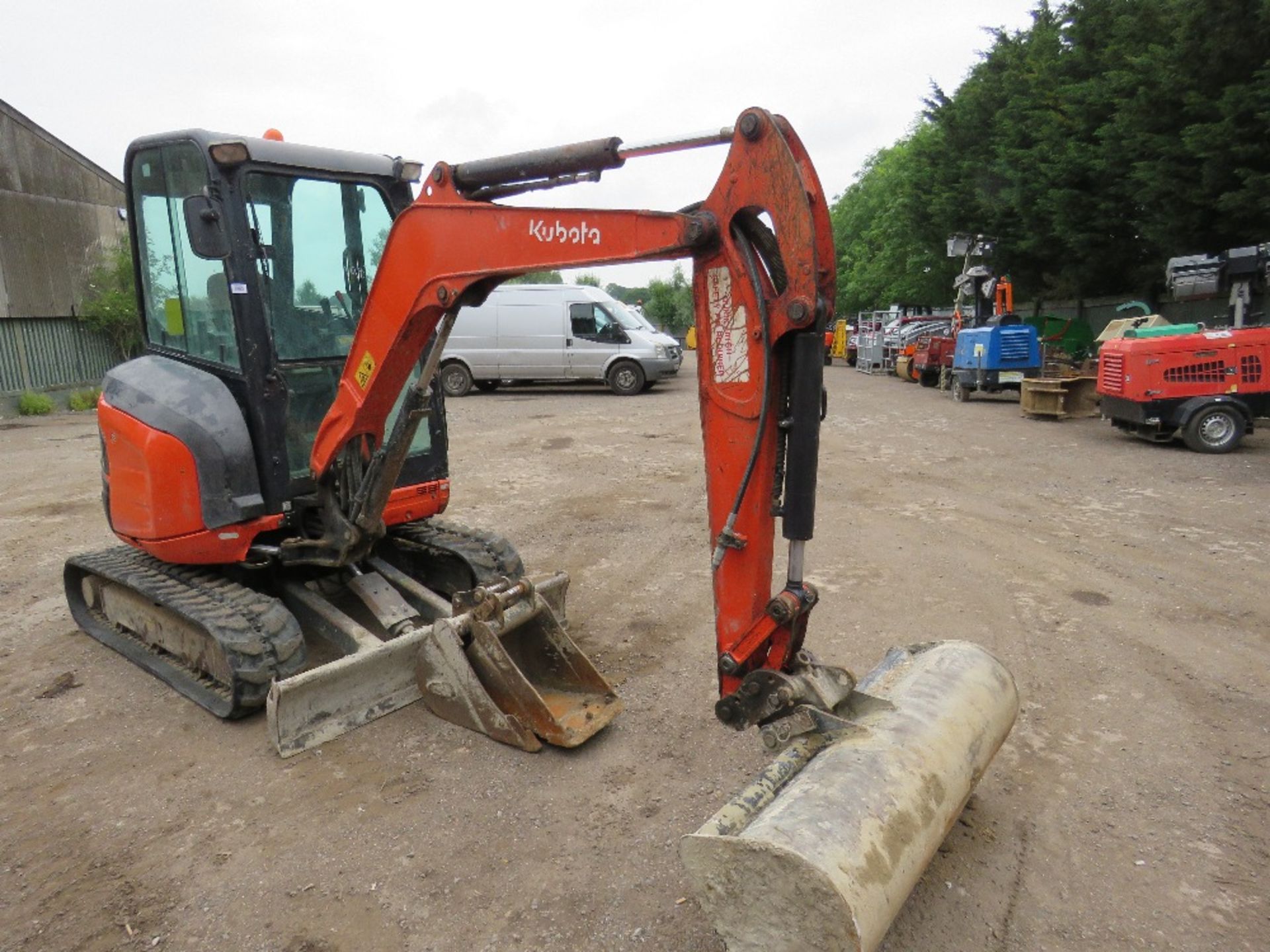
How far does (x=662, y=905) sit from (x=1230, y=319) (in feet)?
54.8

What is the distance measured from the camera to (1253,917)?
2.85 m

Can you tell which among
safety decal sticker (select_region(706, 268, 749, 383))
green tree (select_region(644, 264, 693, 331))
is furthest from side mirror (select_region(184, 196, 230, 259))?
green tree (select_region(644, 264, 693, 331))

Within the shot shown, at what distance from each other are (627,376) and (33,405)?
11.4m

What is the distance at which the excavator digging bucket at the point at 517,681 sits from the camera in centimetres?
389

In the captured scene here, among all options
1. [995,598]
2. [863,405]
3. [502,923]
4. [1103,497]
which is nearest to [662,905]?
[502,923]

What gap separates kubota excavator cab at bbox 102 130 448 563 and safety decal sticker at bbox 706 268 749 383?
2456mm

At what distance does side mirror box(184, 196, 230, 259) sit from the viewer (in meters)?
4.00

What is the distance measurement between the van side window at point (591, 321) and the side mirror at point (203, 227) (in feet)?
48.1

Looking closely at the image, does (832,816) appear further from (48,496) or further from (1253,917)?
(48,496)

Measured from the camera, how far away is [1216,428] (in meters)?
10.6

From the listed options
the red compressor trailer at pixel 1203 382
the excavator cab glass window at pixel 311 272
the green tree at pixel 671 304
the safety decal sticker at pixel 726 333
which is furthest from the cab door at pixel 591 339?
the green tree at pixel 671 304

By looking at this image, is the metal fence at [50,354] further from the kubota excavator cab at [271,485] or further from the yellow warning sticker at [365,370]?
the yellow warning sticker at [365,370]

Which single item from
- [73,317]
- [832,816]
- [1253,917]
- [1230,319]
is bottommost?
[1253,917]

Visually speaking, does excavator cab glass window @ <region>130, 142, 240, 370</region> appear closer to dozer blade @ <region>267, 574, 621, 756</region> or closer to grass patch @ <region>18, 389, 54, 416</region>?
dozer blade @ <region>267, 574, 621, 756</region>
